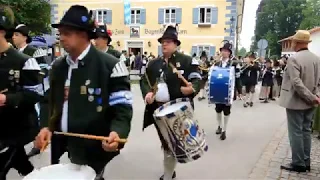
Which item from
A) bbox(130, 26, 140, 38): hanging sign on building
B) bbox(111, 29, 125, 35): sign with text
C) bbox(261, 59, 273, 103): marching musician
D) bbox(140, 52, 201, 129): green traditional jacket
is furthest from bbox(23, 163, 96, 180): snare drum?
bbox(111, 29, 125, 35): sign with text

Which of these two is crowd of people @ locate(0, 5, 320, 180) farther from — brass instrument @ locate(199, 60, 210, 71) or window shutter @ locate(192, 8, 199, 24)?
window shutter @ locate(192, 8, 199, 24)

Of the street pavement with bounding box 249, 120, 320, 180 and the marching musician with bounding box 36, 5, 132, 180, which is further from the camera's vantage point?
the street pavement with bounding box 249, 120, 320, 180

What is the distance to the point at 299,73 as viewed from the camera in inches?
205

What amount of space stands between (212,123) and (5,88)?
654 centimetres

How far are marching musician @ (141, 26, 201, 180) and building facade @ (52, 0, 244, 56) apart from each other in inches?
1047

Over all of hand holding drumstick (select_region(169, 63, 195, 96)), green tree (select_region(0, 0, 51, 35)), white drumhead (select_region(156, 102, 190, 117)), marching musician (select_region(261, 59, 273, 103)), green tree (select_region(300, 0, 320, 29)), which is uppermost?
green tree (select_region(300, 0, 320, 29))

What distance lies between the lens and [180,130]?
393cm

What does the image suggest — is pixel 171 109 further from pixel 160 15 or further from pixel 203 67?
pixel 160 15

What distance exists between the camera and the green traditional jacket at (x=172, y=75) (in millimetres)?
4902

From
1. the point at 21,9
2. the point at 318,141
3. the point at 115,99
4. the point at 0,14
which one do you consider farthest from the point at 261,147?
the point at 21,9

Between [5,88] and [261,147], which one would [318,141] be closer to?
[261,147]

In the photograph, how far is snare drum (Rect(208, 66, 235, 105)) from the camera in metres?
7.21

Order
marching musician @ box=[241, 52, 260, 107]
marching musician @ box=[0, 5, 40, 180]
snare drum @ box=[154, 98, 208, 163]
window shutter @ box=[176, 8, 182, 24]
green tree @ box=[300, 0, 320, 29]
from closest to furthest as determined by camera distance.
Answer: marching musician @ box=[0, 5, 40, 180] < snare drum @ box=[154, 98, 208, 163] < marching musician @ box=[241, 52, 260, 107] < window shutter @ box=[176, 8, 182, 24] < green tree @ box=[300, 0, 320, 29]

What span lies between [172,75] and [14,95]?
215 centimetres
